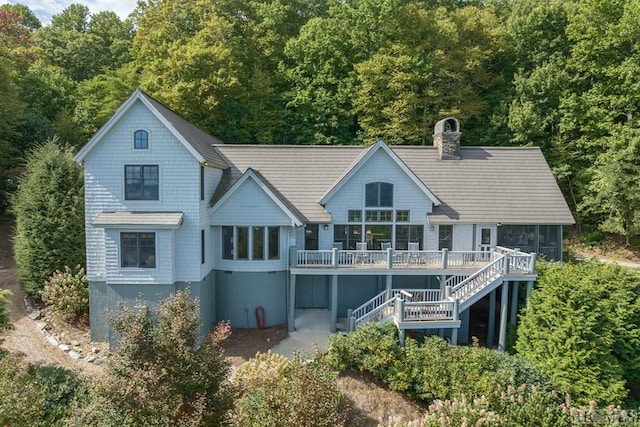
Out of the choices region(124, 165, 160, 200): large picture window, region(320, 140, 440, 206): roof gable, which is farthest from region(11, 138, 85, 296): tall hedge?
region(320, 140, 440, 206): roof gable

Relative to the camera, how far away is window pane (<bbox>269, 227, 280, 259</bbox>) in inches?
679

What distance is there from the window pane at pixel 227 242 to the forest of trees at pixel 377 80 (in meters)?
16.7

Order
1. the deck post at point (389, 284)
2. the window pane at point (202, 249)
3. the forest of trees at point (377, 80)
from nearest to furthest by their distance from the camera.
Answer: the window pane at point (202, 249) → the deck post at point (389, 284) → the forest of trees at point (377, 80)

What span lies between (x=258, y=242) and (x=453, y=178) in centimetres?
1089

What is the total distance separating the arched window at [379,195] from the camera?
18.6 m

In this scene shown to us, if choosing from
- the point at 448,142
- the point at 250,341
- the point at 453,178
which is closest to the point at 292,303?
the point at 250,341

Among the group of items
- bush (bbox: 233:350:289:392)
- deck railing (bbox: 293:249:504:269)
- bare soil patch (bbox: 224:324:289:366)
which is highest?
deck railing (bbox: 293:249:504:269)

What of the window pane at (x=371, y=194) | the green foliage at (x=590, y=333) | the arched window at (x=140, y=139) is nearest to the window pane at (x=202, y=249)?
the arched window at (x=140, y=139)

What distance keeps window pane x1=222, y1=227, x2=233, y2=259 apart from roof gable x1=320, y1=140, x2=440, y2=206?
15.2ft

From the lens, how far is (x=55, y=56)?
146 feet

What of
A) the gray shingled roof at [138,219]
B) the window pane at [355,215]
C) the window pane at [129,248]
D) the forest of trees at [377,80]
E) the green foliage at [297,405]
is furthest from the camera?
the forest of trees at [377,80]

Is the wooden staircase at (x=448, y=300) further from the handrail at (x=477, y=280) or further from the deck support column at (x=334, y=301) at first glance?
the deck support column at (x=334, y=301)

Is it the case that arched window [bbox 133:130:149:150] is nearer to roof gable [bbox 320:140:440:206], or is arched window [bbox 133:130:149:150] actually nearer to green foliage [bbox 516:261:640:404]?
roof gable [bbox 320:140:440:206]

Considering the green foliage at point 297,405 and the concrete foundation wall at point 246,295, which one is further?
the concrete foundation wall at point 246,295
